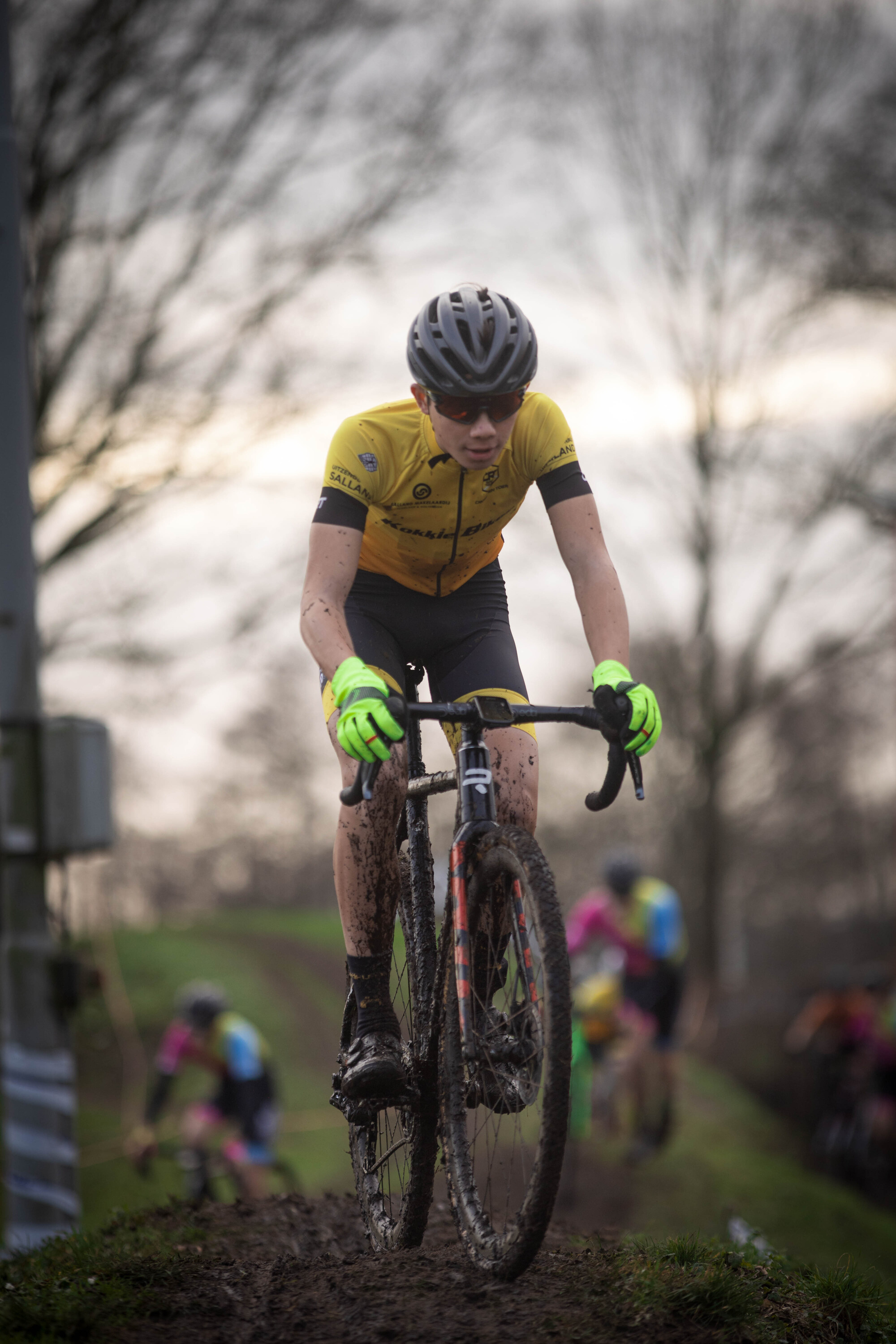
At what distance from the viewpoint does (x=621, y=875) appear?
37.2 ft

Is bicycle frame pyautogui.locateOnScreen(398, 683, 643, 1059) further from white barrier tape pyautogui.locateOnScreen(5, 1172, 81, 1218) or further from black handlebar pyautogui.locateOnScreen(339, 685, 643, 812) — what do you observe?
white barrier tape pyautogui.locateOnScreen(5, 1172, 81, 1218)

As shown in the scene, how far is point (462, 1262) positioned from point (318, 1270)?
463 millimetres

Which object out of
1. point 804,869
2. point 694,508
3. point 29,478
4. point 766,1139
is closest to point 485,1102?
point 29,478

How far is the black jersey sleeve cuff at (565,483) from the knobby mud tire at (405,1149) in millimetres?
1330

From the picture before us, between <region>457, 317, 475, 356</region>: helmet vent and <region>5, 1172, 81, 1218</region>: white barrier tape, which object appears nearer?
<region>457, 317, 475, 356</region>: helmet vent

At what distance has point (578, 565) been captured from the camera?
12.7 feet

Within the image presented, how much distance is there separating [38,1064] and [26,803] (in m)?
1.50

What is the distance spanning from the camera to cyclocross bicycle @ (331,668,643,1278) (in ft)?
10.6

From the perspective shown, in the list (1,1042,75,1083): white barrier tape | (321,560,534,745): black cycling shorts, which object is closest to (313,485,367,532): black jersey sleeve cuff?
(321,560,534,745): black cycling shorts

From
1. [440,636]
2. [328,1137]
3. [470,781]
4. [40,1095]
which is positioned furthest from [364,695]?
[328,1137]

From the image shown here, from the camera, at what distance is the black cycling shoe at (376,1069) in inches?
149

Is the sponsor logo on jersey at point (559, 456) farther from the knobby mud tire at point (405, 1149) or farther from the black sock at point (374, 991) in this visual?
the black sock at point (374, 991)

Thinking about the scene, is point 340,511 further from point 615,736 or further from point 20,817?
point 20,817

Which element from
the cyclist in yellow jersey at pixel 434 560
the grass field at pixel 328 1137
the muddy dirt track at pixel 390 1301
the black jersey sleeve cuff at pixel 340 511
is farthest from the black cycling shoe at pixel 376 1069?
the grass field at pixel 328 1137
